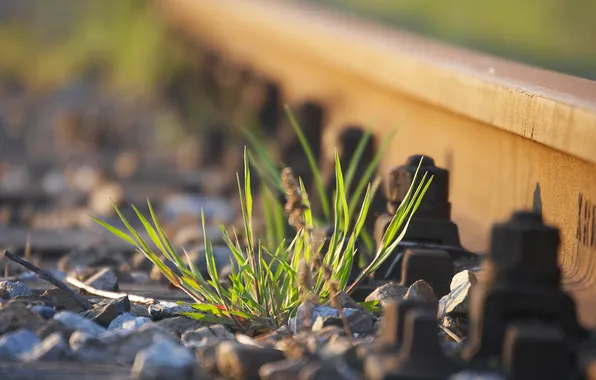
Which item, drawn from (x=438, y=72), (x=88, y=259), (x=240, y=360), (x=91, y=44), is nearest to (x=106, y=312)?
(x=240, y=360)

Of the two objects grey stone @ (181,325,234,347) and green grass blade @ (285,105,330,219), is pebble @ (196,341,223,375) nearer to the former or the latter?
grey stone @ (181,325,234,347)

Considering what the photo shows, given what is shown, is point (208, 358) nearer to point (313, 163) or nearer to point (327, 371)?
point (327, 371)

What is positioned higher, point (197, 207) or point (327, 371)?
point (197, 207)

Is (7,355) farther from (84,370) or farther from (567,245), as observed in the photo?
(567,245)

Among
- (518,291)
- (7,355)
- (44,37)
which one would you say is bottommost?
(7,355)

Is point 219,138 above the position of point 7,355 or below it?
above

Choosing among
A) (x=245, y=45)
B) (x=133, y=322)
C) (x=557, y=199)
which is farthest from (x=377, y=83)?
(x=245, y=45)

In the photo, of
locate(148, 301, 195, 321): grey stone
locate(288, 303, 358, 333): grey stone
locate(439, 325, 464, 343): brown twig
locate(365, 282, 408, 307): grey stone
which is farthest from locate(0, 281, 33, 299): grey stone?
locate(439, 325, 464, 343): brown twig
